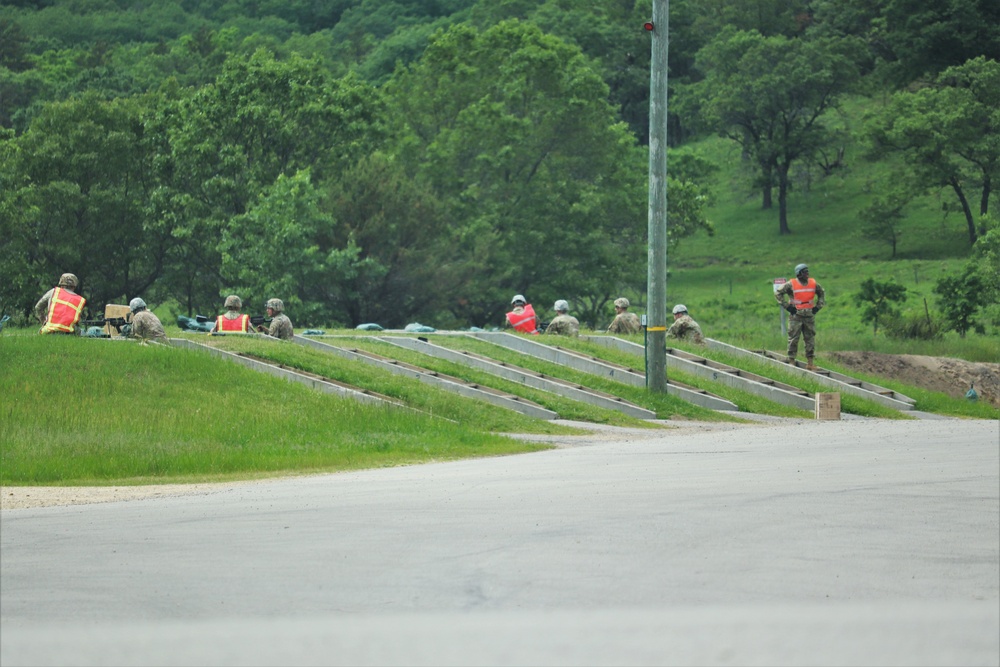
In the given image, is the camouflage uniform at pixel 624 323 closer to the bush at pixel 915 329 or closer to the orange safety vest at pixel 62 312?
the bush at pixel 915 329

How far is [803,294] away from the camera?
94.1 ft

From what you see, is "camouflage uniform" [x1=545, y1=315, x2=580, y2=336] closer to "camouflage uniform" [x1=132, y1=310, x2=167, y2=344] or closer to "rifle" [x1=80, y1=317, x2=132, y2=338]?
"rifle" [x1=80, y1=317, x2=132, y2=338]

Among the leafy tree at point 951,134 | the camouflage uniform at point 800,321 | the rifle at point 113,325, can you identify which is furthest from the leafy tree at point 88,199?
the leafy tree at point 951,134

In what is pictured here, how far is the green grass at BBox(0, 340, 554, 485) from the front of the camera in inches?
643

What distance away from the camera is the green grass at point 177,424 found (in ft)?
53.6

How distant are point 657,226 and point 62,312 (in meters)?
10.7

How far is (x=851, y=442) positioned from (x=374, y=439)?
6303 millimetres

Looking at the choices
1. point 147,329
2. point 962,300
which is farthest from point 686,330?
point 962,300

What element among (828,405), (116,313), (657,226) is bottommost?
(828,405)

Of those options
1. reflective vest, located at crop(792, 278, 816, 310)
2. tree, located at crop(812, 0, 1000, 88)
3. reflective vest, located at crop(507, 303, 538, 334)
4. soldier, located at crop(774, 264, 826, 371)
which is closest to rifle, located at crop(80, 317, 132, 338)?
reflective vest, located at crop(507, 303, 538, 334)

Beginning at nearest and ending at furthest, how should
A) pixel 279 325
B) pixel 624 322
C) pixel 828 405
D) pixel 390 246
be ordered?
pixel 828 405
pixel 279 325
pixel 624 322
pixel 390 246

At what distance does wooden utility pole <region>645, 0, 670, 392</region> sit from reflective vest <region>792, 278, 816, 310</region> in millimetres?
3877

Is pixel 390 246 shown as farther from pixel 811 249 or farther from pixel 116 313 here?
pixel 811 249

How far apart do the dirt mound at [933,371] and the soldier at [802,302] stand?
5443mm
